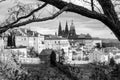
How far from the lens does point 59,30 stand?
114m

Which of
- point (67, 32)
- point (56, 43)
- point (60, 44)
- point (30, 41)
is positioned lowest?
point (60, 44)

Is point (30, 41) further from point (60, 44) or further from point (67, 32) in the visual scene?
point (67, 32)

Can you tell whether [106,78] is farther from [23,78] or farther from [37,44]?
[37,44]

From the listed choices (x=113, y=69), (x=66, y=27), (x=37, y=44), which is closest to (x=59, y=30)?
(x=66, y=27)

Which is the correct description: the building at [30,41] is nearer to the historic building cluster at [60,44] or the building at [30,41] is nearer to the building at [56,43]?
the historic building cluster at [60,44]

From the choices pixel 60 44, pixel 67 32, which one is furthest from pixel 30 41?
pixel 67 32

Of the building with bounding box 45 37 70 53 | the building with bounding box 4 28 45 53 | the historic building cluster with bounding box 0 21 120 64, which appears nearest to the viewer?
the historic building cluster with bounding box 0 21 120 64

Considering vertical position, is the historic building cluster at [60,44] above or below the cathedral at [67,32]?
below

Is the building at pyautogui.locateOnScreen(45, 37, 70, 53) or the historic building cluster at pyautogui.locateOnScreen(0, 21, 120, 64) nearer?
the historic building cluster at pyautogui.locateOnScreen(0, 21, 120, 64)

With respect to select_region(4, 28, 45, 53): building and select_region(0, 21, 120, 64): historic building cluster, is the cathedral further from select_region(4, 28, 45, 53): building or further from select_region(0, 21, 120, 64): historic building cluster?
select_region(4, 28, 45, 53): building

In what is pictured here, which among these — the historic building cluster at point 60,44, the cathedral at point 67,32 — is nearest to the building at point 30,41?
the historic building cluster at point 60,44

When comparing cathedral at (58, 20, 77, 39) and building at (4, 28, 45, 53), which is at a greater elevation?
cathedral at (58, 20, 77, 39)

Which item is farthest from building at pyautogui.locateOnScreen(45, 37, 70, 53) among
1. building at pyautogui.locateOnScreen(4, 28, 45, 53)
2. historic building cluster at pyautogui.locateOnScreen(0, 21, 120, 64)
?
building at pyautogui.locateOnScreen(4, 28, 45, 53)

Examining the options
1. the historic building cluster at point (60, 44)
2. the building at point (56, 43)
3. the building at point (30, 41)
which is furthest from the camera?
the building at point (56, 43)
